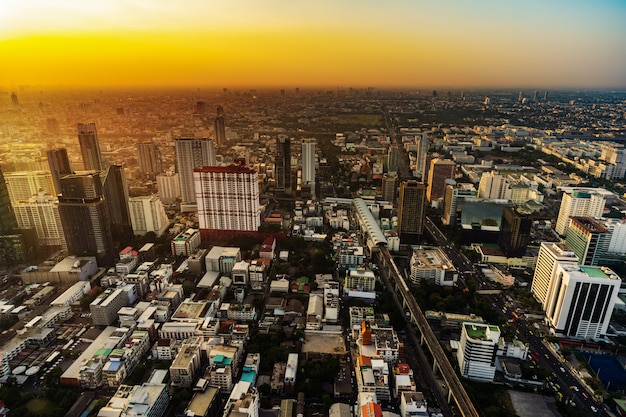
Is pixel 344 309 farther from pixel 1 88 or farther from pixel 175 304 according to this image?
pixel 1 88

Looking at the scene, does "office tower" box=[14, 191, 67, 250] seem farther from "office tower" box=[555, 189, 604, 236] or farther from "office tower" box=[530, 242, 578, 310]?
"office tower" box=[555, 189, 604, 236]

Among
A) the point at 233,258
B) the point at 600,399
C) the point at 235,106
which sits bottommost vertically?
the point at 600,399

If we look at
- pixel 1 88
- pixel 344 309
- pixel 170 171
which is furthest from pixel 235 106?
pixel 344 309

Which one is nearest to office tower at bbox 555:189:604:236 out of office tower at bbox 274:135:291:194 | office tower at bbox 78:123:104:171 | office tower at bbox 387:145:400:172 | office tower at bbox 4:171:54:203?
office tower at bbox 387:145:400:172

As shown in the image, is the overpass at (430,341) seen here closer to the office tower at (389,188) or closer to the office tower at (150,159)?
the office tower at (389,188)

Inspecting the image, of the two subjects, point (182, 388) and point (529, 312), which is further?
point (529, 312)

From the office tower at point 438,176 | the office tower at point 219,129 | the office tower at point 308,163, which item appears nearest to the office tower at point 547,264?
the office tower at point 438,176
